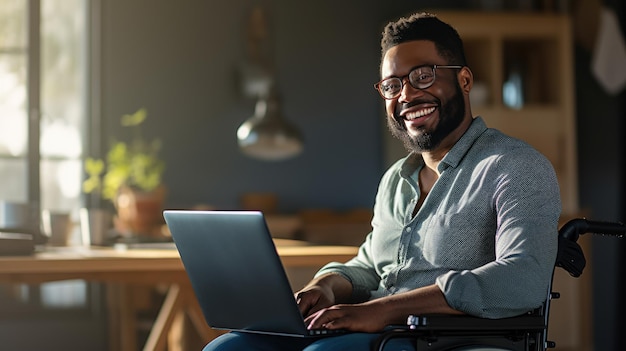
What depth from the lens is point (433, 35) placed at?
2.23m

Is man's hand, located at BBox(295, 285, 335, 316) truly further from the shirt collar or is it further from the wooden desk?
the wooden desk

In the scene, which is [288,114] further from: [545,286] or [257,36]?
[545,286]

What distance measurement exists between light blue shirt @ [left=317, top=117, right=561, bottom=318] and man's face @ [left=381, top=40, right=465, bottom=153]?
6 centimetres

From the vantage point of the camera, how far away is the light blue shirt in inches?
76.0

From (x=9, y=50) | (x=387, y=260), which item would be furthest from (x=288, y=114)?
(x=387, y=260)

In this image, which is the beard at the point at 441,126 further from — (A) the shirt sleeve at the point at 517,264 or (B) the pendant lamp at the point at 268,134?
(B) the pendant lamp at the point at 268,134

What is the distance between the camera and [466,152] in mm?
2215

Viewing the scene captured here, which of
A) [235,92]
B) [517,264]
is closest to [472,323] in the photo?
[517,264]

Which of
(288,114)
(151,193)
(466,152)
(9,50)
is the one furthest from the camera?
(288,114)

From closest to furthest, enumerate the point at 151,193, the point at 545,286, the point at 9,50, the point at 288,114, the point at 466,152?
the point at 545,286 < the point at 466,152 < the point at 151,193 < the point at 9,50 < the point at 288,114

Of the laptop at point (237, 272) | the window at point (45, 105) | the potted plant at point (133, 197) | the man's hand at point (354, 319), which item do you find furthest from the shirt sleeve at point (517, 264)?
the window at point (45, 105)

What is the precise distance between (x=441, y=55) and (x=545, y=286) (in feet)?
1.89

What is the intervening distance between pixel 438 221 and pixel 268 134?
2666 mm

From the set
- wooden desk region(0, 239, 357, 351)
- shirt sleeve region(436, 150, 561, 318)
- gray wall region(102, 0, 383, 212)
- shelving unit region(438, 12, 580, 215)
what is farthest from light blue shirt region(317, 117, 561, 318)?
gray wall region(102, 0, 383, 212)
